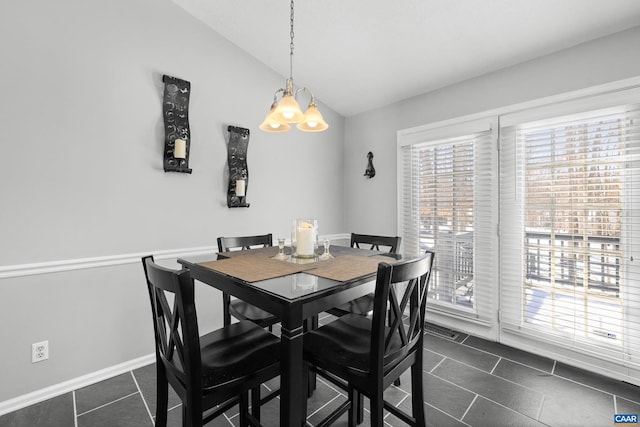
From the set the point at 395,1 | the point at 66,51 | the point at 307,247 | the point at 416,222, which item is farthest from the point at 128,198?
the point at 416,222

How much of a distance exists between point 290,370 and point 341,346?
33cm

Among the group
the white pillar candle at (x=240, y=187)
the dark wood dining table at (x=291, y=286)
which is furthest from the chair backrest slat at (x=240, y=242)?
the white pillar candle at (x=240, y=187)

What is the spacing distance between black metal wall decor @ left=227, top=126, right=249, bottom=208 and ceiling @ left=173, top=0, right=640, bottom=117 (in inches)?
33.2

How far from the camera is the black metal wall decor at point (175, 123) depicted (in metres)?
2.37

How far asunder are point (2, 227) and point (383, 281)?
223 cm

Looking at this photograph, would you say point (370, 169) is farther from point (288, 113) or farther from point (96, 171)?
point (96, 171)

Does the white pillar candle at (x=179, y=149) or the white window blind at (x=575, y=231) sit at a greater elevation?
the white pillar candle at (x=179, y=149)

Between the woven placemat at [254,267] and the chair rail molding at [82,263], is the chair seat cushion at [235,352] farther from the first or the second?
the chair rail molding at [82,263]

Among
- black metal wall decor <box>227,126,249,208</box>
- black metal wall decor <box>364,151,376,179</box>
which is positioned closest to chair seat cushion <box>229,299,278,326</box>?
black metal wall decor <box>227,126,249,208</box>

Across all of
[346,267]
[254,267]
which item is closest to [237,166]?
[254,267]

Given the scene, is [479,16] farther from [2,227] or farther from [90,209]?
[2,227]

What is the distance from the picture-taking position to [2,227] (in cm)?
178

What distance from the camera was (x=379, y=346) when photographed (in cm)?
119

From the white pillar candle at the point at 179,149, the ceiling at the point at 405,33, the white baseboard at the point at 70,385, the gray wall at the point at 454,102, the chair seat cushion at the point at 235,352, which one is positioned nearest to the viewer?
the chair seat cushion at the point at 235,352
